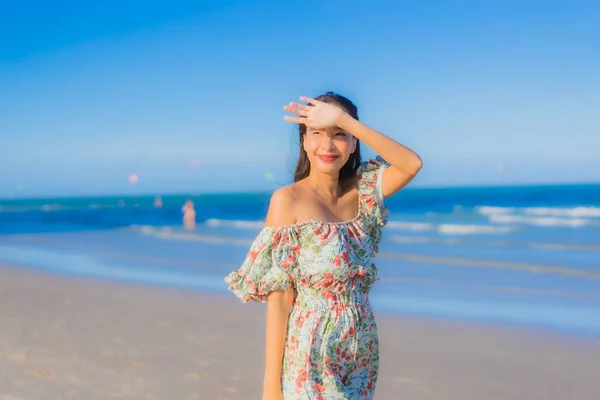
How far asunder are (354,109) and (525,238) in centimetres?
1942

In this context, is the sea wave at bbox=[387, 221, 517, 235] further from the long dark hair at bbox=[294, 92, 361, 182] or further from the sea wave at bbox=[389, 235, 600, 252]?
the long dark hair at bbox=[294, 92, 361, 182]

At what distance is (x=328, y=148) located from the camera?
2.91 m

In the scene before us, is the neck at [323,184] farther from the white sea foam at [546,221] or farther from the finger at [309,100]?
the white sea foam at [546,221]

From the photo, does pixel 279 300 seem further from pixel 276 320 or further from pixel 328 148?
pixel 328 148

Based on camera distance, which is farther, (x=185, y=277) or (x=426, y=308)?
(x=185, y=277)

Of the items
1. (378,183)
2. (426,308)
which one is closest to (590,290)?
(426,308)

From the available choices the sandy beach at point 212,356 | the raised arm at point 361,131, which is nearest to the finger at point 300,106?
the raised arm at point 361,131

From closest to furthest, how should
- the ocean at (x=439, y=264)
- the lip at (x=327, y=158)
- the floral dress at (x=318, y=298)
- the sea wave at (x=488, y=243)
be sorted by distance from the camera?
the floral dress at (x=318, y=298), the lip at (x=327, y=158), the ocean at (x=439, y=264), the sea wave at (x=488, y=243)

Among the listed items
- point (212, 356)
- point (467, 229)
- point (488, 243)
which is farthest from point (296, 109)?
point (467, 229)

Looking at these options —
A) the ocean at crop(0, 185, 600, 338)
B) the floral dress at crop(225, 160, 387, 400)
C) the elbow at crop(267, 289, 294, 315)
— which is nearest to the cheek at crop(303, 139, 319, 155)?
the floral dress at crop(225, 160, 387, 400)

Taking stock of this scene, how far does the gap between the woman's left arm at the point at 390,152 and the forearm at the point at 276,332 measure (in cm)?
70

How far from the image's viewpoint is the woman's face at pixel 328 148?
114 inches

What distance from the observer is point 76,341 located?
7.75 m

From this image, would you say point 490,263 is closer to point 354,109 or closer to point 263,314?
point 263,314
